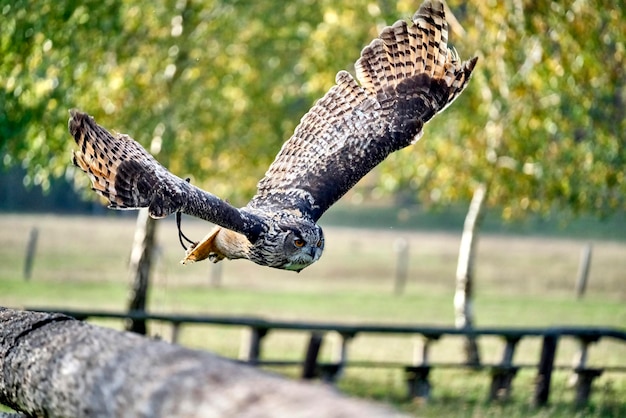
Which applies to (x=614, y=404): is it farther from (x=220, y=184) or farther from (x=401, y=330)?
(x=220, y=184)

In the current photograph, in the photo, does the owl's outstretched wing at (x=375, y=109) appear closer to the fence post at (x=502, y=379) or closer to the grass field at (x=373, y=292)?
the grass field at (x=373, y=292)

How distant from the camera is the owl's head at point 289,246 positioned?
6.14 metres

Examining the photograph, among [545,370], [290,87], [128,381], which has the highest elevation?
[290,87]

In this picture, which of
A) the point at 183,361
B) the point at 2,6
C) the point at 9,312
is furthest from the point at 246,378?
the point at 2,6

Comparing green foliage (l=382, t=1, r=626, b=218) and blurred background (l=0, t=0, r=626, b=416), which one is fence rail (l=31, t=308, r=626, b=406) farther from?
green foliage (l=382, t=1, r=626, b=218)

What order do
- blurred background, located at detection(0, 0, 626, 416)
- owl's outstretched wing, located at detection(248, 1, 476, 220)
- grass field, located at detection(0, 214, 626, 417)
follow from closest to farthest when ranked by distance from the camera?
owl's outstretched wing, located at detection(248, 1, 476, 220)
blurred background, located at detection(0, 0, 626, 416)
grass field, located at detection(0, 214, 626, 417)

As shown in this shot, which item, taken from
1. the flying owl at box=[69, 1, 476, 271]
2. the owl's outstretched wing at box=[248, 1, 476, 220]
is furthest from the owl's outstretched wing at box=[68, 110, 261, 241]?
the owl's outstretched wing at box=[248, 1, 476, 220]

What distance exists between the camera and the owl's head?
242 inches

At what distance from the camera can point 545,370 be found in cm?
1049

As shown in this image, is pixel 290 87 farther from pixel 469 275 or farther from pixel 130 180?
pixel 130 180

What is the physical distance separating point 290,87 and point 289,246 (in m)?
8.07

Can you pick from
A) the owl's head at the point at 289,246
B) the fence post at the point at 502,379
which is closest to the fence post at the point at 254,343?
the fence post at the point at 502,379

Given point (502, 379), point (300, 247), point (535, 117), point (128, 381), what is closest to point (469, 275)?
point (535, 117)

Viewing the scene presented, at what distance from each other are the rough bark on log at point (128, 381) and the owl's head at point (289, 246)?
227cm
